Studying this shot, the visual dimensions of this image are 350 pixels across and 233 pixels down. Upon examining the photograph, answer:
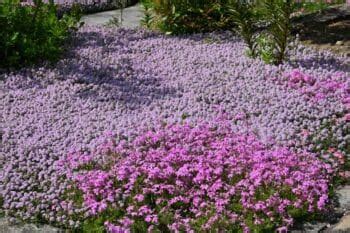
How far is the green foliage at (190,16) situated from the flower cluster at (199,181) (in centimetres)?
534

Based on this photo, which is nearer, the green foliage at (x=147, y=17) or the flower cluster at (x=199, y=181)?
the flower cluster at (x=199, y=181)

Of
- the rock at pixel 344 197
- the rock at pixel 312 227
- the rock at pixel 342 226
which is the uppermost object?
the rock at pixel 344 197

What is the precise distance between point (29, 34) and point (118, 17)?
4.94 m

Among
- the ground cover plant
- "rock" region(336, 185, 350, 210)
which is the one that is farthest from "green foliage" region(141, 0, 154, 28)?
"rock" region(336, 185, 350, 210)

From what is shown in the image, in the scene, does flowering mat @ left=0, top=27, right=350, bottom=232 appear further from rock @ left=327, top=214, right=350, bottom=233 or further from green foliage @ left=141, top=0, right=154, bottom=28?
green foliage @ left=141, top=0, right=154, bottom=28

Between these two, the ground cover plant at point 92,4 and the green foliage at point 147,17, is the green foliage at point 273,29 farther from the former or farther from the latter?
the ground cover plant at point 92,4

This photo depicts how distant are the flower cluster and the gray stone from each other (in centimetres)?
743

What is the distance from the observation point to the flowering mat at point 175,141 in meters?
6.13

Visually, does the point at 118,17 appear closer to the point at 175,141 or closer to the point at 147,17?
the point at 147,17

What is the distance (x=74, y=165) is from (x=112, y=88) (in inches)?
101

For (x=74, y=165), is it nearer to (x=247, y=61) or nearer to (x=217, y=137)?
(x=217, y=137)

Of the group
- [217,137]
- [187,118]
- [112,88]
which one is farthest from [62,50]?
[217,137]

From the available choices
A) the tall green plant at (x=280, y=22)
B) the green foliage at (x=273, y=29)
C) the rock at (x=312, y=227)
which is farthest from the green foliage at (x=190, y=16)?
the rock at (x=312, y=227)

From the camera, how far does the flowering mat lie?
20.1 feet
